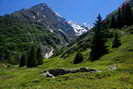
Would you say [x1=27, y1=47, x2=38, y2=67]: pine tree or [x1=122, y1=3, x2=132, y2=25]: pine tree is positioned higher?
[x1=122, y1=3, x2=132, y2=25]: pine tree

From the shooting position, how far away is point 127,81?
3472cm

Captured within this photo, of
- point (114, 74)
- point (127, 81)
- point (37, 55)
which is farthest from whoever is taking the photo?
point (37, 55)

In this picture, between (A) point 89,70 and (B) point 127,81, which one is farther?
(A) point 89,70

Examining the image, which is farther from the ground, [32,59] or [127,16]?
[127,16]

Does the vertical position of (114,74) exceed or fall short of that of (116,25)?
it falls short

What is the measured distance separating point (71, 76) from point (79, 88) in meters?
12.1

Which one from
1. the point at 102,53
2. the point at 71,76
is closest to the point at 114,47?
the point at 102,53

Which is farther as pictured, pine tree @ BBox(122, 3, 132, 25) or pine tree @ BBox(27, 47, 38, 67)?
pine tree @ BBox(122, 3, 132, 25)

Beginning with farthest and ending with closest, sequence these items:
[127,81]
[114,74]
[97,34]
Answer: [97,34] → [114,74] → [127,81]

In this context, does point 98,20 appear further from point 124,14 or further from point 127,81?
point 127,81

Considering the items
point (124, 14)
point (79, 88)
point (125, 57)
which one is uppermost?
point (124, 14)

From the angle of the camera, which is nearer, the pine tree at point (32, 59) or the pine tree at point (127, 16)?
the pine tree at point (32, 59)

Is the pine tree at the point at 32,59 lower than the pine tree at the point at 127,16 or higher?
lower

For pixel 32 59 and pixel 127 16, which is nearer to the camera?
pixel 32 59
